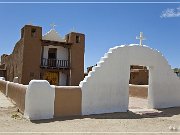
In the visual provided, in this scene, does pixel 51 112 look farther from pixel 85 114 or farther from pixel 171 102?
pixel 171 102

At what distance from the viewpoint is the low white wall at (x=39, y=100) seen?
9977 mm

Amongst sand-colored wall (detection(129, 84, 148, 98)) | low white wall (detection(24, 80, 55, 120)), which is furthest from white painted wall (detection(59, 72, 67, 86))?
low white wall (detection(24, 80, 55, 120))

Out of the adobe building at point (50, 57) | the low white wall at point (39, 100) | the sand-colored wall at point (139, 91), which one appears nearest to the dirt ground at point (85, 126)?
the low white wall at point (39, 100)

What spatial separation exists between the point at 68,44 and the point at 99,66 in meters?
19.3

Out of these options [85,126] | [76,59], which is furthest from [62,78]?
[85,126]

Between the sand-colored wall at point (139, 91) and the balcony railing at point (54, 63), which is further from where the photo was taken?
the balcony railing at point (54, 63)

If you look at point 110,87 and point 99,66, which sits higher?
point 99,66

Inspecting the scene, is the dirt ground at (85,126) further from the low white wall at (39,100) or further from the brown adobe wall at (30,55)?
the brown adobe wall at (30,55)

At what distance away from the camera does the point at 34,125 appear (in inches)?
351

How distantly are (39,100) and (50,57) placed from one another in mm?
21154

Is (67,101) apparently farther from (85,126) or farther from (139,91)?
(139,91)

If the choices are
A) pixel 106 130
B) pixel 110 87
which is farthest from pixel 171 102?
pixel 106 130

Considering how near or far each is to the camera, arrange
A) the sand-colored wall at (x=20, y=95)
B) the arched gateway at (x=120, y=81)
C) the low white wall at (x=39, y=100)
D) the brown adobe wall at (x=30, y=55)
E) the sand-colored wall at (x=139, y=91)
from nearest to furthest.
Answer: the low white wall at (x=39, y=100)
the sand-colored wall at (x=20, y=95)
the arched gateway at (x=120, y=81)
the sand-colored wall at (x=139, y=91)
the brown adobe wall at (x=30, y=55)

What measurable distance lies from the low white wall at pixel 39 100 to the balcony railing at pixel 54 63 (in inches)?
736
